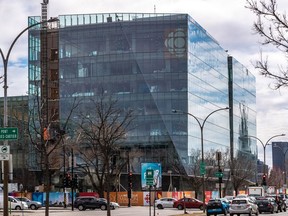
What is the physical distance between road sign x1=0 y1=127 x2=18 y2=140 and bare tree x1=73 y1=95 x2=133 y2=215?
39.0ft

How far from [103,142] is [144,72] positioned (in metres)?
63.7

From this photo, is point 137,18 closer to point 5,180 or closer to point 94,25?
point 94,25

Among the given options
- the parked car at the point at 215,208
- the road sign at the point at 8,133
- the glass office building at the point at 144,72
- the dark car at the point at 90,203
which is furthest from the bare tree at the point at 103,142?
the road sign at the point at 8,133

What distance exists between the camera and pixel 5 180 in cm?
2644

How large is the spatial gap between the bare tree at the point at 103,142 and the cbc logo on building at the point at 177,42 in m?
14.1

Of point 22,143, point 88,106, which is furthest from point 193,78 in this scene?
point 22,143

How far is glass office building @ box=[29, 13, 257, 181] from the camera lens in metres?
109

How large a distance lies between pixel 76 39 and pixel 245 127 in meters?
58.8

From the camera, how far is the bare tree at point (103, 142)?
4269cm

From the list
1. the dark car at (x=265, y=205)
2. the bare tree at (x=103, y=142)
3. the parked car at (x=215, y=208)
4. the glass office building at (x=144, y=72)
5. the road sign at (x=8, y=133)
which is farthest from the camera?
the glass office building at (x=144, y=72)

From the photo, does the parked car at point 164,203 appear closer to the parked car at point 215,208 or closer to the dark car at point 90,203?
the dark car at point 90,203

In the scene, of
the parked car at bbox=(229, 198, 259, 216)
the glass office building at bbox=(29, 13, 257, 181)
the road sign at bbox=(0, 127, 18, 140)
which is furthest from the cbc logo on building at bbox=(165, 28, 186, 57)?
the road sign at bbox=(0, 127, 18, 140)

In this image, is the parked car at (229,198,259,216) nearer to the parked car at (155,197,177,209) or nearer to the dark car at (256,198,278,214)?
the dark car at (256,198,278,214)

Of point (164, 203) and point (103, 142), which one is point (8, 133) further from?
point (164, 203)
